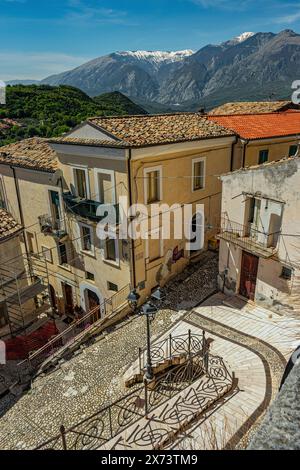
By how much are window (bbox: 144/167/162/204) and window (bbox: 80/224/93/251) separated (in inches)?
167

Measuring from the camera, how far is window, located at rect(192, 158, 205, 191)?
1853cm

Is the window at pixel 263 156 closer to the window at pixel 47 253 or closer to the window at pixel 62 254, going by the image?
the window at pixel 62 254

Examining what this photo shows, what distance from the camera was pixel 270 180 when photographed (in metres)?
13.7

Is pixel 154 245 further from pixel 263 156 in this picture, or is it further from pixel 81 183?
pixel 263 156

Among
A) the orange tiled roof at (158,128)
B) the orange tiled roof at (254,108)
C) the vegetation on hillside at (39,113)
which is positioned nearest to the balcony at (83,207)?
the orange tiled roof at (158,128)

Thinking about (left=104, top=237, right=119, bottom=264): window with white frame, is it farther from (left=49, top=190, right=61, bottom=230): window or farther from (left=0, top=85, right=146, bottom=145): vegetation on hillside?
(left=0, top=85, right=146, bottom=145): vegetation on hillside

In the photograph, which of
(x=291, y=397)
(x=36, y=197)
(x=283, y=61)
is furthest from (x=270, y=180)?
(x=283, y=61)

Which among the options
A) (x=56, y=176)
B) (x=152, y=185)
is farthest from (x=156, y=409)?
(x=56, y=176)

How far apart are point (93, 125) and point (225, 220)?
781 cm

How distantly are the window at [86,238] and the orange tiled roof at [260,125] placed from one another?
34.3 feet

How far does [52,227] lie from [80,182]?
4.08m

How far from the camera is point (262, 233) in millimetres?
14391

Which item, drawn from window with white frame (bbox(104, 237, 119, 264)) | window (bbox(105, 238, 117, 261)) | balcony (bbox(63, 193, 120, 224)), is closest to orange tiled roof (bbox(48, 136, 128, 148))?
balcony (bbox(63, 193, 120, 224))
